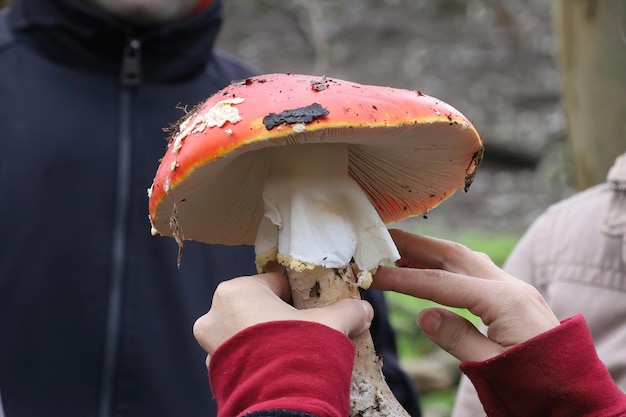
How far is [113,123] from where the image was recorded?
Answer: 6.30ft

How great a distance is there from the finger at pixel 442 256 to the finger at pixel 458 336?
0.26ft

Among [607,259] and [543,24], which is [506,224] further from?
[607,259]

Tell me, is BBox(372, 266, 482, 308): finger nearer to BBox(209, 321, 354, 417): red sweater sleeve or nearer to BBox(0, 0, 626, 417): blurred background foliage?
BBox(209, 321, 354, 417): red sweater sleeve

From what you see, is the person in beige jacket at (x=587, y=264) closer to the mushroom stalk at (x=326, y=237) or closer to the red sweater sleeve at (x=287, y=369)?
the mushroom stalk at (x=326, y=237)

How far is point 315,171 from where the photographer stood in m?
1.00

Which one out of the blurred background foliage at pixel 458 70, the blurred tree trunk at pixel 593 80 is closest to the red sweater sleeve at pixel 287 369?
the blurred tree trunk at pixel 593 80

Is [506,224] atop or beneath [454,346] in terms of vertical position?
beneath

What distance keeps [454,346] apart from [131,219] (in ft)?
3.53

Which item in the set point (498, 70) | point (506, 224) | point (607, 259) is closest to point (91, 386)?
point (607, 259)

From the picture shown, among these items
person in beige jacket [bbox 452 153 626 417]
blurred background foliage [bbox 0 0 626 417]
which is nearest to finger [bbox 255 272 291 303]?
person in beige jacket [bbox 452 153 626 417]

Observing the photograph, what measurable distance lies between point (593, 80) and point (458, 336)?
1264 millimetres

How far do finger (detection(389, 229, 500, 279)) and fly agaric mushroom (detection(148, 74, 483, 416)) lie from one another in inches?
3.6

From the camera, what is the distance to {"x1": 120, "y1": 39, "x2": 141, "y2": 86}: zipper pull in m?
1.94

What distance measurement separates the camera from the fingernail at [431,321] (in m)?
1.10
